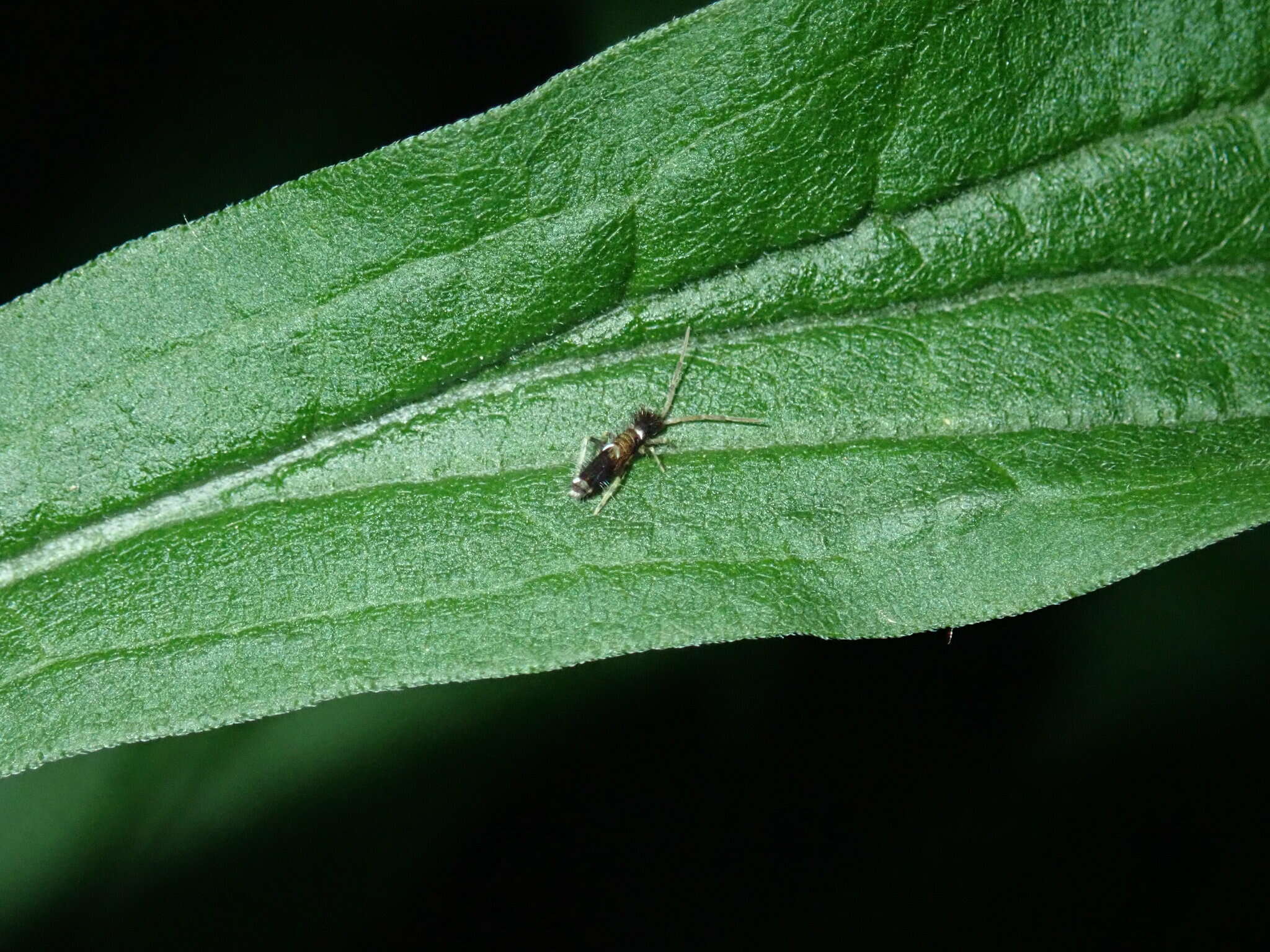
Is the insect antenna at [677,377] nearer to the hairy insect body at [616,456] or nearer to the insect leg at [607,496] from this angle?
the hairy insect body at [616,456]

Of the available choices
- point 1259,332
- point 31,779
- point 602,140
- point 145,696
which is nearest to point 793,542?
point 602,140

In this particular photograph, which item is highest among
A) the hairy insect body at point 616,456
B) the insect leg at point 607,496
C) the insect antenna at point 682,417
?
the insect antenna at point 682,417

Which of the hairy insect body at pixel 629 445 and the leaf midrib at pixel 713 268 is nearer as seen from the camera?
the leaf midrib at pixel 713 268

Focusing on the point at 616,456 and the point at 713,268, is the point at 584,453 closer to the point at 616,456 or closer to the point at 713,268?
the point at 616,456

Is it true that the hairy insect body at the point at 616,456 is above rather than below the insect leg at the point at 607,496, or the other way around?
above

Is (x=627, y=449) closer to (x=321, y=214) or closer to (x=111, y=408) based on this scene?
(x=321, y=214)

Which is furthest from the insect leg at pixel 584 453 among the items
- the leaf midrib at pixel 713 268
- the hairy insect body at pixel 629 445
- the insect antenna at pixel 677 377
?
the leaf midrib at pixel 713 268
